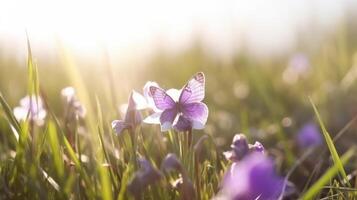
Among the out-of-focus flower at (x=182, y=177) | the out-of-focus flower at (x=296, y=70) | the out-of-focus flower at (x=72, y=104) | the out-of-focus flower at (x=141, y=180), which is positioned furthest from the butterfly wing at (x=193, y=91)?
the out-of-focus flower at (x=296, y=70)

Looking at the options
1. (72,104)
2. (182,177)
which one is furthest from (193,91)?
(72,104)

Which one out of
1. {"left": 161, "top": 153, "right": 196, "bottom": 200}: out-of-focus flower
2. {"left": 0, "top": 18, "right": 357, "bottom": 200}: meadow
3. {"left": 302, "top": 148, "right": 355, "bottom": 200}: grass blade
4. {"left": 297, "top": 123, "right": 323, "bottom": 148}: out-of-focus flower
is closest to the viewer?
{"left": 302, "top": 148, "right": 355, "bottom": 200}: grass blade

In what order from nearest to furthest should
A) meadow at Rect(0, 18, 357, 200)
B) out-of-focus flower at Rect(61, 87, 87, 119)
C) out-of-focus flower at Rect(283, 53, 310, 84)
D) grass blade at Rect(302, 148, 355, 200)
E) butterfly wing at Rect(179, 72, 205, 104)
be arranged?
grass blade at Rect(302, 148, 355, 200) < meadow at Rect(0, 18, 357, 200) < butterfly wing at Rect(179, 72, 205, 104) < out-of-focus flower at Rect(61, 87, 87, 119) < out-of-focus flower at Rect(283, 53, 310, 84)

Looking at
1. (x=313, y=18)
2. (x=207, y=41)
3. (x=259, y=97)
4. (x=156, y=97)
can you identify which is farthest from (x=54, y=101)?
(x=313, y=18)

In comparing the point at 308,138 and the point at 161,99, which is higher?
the point at 161,99

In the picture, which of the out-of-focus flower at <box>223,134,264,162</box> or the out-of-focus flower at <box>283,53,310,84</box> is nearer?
the out-of-focus flower at <box>223,134,264,162</box>

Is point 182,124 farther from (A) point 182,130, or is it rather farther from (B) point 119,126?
(B) point 119,126

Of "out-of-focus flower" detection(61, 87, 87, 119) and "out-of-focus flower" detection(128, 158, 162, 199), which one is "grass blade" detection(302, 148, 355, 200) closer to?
"out-of-focus flower" detection(128, 158, 162, 199)

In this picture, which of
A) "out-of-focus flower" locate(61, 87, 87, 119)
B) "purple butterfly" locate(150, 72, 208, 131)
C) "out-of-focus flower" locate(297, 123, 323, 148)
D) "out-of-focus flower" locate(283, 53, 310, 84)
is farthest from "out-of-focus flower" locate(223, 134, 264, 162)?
"out-of-focus flower" locate(283, 53, 310, 84)
